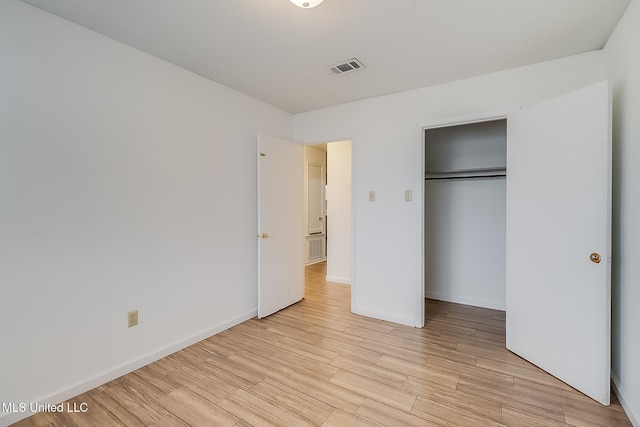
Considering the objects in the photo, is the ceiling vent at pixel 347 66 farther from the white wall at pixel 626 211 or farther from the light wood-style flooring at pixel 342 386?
the light wood-style flooring at pixel 342 386

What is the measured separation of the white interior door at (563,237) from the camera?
1864 mm

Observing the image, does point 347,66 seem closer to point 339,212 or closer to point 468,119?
point 468,119

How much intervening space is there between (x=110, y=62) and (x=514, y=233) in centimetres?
341

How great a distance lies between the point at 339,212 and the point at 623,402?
368cm

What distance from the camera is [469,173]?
143 inches

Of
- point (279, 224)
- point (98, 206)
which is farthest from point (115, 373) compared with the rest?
point (279, 224)

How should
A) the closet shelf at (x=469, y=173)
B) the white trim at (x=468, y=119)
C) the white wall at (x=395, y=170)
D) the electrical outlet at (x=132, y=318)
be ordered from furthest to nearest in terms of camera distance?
the closet shelf at (x=469, y=173), the white wall at (x=395, y=170), the white trim at (x=468, y=119), the electrical outlet at (x=132, y=318)

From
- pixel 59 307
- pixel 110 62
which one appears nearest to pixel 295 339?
pixel 59 307

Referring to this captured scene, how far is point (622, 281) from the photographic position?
189cm

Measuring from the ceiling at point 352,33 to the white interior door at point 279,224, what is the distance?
36.6 inches

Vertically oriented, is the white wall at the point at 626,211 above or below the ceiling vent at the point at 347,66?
below

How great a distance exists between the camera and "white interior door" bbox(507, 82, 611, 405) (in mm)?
1864

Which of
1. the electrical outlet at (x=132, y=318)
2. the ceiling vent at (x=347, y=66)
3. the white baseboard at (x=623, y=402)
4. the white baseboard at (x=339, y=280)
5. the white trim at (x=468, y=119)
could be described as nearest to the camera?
the white baseboard at (x=623, y=402)

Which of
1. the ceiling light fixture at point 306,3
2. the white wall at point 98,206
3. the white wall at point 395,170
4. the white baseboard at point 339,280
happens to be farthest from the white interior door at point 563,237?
the white wall at point 98,206
